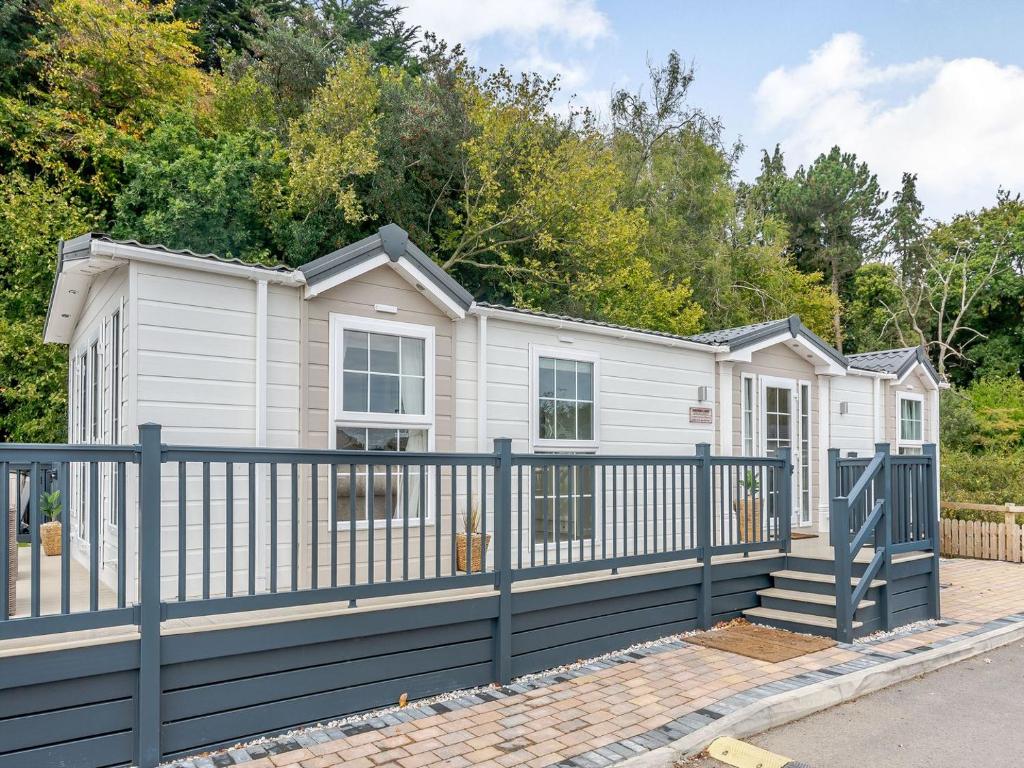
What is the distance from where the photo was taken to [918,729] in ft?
12.5

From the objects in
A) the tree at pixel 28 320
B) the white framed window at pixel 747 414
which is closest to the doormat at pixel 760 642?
the white framed window at pixel 747 414

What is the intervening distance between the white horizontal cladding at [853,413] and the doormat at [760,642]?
422 cm

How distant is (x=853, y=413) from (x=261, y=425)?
769 centimetres

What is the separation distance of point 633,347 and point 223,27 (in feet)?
48.1

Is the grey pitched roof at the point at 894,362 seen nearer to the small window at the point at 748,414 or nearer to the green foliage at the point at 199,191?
the small window at the point at 748,414

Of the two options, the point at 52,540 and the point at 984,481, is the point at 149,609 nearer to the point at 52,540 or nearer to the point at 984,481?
the point at 52,540

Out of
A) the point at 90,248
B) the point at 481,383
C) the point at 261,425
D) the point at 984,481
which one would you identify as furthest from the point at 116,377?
the point at 984,481

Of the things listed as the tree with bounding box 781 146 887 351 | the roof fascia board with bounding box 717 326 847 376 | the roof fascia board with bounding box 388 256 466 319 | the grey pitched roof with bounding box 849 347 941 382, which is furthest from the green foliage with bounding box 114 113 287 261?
the tree with bounding box 781 146 887 351

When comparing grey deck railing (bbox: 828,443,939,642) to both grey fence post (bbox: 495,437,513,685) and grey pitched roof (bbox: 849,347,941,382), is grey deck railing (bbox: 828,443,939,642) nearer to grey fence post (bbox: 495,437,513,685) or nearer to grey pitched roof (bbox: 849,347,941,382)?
grey fence post (bbox: 495,437,513,685)

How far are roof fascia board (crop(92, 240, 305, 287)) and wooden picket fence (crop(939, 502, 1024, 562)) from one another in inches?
371

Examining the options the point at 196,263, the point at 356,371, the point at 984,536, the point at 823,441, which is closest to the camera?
the point at 196,263

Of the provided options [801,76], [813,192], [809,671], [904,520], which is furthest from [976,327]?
[809,671]

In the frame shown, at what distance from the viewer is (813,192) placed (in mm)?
24312

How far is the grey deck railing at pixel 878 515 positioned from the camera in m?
5.40
